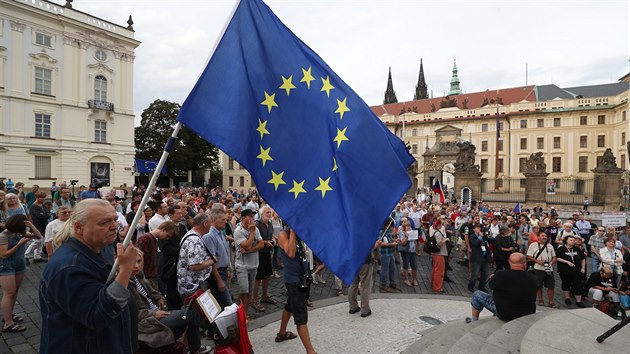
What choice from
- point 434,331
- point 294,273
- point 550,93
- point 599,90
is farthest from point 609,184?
point 599,90

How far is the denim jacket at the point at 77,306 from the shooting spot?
2.03 metres

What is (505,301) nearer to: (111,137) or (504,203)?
(504,203)

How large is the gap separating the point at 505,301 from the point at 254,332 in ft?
13.1

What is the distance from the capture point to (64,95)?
3197cm

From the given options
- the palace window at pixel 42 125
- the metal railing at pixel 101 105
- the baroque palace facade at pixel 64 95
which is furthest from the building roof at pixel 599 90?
the palace window at pixel 42 125

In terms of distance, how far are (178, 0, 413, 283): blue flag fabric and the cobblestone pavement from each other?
4.11 metres

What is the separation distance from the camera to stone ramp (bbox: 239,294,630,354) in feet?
13.7

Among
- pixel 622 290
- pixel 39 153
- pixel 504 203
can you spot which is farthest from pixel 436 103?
pixel 622 290

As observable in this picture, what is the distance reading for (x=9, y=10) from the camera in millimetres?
28562

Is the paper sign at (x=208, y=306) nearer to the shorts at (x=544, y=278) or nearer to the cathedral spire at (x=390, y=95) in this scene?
the shorts at (x=544, y=278)

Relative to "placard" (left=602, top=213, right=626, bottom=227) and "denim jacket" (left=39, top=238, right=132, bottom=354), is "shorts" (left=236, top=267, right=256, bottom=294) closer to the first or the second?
"denim jacket" (left=39, top=238, right=132, bottom=354)

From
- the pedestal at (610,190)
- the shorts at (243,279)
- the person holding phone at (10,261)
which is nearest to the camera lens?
the person holding phone at (10,261)

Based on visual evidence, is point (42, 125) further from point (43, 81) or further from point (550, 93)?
point (550, 93)

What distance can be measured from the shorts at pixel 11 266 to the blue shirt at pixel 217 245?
2905mm
